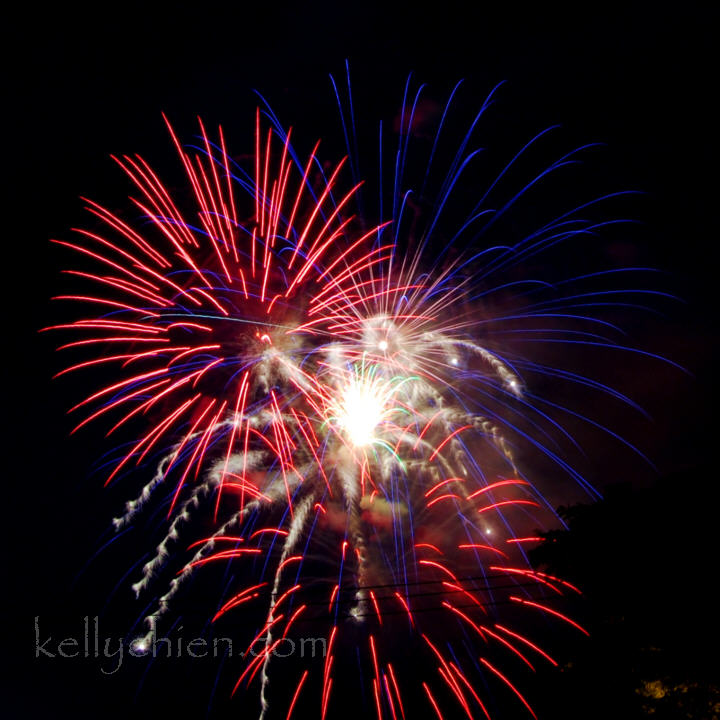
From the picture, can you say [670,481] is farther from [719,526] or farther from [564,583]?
[564,583]

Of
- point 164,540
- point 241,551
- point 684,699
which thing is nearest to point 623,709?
point 684,699

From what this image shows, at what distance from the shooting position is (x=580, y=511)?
10117 millimetres

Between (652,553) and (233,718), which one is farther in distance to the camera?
(233,718)

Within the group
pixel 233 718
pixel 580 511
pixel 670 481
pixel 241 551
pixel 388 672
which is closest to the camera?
pixel 670 481

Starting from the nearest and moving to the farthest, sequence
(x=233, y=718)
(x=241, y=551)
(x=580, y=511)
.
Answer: (x=580, y=511) < (x=241, y=551) < (x=233, y=718)

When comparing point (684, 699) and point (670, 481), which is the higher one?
point (670, 481)

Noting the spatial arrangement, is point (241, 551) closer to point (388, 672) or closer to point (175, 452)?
point (175, 452)

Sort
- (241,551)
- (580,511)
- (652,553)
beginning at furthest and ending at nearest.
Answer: (241,551), (580,511), (652,553)

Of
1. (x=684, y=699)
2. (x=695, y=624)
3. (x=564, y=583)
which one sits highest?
(x=564, y=583)

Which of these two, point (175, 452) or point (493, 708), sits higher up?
point (175, 452)

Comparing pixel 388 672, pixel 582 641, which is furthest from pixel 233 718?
pixel 582 641

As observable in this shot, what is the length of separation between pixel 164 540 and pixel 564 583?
8.05m

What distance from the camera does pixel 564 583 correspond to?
8789 mm

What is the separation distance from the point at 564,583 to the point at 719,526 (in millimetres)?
2775
